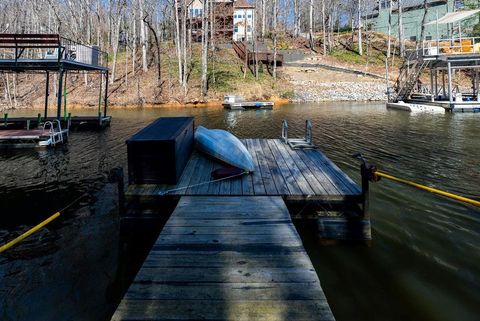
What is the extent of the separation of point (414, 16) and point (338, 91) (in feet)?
101

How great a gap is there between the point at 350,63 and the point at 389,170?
141 ft

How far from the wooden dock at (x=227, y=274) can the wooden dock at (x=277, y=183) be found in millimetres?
1176

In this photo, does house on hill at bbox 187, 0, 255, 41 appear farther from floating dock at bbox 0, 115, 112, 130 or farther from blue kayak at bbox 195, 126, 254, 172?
blue kayak at bbox 195, 126, 254, 172

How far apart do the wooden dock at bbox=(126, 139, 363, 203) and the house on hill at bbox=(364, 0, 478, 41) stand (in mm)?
53862

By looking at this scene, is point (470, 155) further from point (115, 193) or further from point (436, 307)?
point (115, 193)

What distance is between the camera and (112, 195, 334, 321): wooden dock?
3.03m

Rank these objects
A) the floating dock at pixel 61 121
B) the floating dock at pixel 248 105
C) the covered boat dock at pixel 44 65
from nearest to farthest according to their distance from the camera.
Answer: the covered boat dock at pixel 44 65 < the floating dock at pixel 61 121 < the floating dock at pixel 248 105

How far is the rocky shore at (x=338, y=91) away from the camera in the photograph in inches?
1551

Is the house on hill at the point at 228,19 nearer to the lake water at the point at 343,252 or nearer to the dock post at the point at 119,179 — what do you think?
the lake water at the point at 343,252

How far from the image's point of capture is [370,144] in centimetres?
1469

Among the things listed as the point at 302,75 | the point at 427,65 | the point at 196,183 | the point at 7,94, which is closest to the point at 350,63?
the point at 302,75

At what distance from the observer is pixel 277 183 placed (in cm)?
716

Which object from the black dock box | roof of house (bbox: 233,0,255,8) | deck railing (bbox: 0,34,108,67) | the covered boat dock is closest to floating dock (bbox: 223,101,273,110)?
the covered boat dock

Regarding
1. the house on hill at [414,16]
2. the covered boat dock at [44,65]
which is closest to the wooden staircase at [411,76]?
the house on hill at [414,16]
